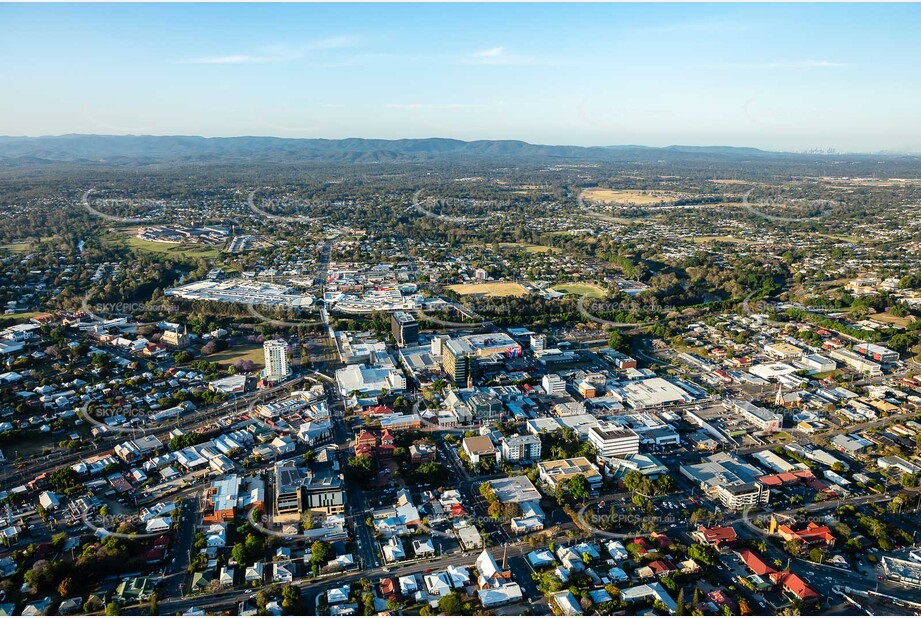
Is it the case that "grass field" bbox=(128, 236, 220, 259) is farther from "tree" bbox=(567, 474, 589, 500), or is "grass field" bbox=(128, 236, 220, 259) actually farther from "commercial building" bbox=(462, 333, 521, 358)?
"tree" bbox=(567, 474, 589, 500)

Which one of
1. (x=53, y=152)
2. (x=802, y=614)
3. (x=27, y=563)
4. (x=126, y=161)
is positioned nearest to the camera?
(x=802, y=614)

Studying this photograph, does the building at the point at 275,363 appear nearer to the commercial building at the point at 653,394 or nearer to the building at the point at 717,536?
the commercial building at the point at 653,394

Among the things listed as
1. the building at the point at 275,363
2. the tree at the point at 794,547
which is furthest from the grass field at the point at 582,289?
the tree at the point at 794,547

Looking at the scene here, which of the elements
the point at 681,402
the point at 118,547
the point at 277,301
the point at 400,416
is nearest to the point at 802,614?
the point at 681,402

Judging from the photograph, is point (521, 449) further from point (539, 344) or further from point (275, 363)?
point (275, 363)

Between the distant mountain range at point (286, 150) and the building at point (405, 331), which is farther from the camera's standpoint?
the distant mountain range at point (286, 150)

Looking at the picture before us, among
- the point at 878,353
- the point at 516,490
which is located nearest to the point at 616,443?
the point at 516,490

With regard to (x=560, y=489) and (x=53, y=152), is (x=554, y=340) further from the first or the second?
(x=53, y=152)

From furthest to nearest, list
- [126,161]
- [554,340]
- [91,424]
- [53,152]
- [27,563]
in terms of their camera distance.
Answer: [53,152] < [126,161] < [554,340] < [91,424] < [27,563]
